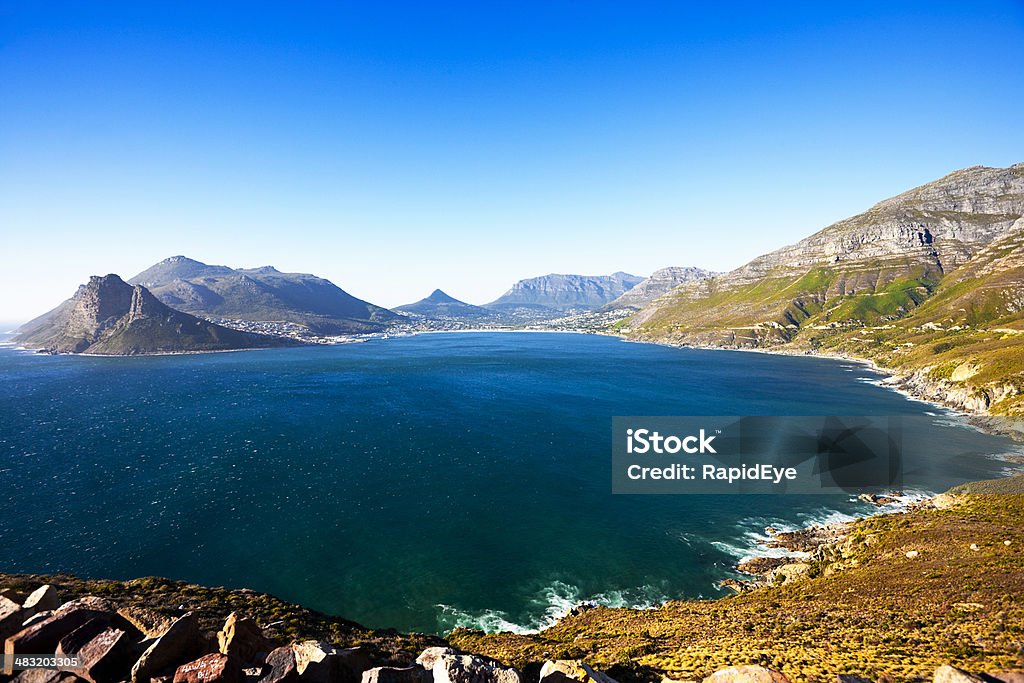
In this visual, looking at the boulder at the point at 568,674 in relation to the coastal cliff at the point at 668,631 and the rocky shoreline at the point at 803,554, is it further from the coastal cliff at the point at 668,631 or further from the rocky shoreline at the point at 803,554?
the rocky shoreline at the point at 803,554

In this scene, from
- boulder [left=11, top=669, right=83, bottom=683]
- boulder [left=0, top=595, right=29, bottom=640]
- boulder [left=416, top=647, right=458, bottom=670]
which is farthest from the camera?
boulder [left=416, top=647, right=458, bottom=670]

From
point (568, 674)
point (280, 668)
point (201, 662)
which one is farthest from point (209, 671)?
point (568, 674)

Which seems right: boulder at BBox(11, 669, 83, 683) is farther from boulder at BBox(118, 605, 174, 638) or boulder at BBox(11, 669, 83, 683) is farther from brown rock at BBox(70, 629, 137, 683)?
boulder at BBox(118, 605, 174, 638)

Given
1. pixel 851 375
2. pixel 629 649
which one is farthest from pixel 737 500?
pixel 851 375

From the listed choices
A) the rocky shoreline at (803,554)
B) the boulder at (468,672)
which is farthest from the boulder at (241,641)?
the rocky shoreline at (803,554)

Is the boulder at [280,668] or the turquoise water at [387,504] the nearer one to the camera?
the boulder at [280,668]

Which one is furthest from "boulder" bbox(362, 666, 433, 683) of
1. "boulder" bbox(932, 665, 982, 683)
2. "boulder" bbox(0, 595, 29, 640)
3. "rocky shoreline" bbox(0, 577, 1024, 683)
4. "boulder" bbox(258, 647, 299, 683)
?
"boulder" bbox(932, 665, 982, 683)
